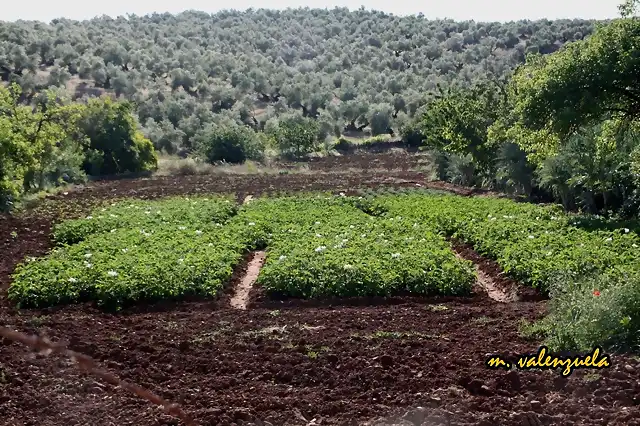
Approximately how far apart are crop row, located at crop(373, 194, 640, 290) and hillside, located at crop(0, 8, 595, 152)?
3561 centimetres

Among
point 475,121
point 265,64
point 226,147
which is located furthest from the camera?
point 265,64

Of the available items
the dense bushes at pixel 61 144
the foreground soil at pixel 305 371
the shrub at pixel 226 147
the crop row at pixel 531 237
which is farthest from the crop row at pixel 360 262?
the shrub at pixel 226 147

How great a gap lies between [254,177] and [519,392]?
107ft

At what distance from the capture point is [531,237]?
16234 millimetres

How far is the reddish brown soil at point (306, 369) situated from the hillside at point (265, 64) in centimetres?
4647

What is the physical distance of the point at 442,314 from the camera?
40.8 feet

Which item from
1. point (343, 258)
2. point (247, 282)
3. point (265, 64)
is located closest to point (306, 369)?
point (343, 258)

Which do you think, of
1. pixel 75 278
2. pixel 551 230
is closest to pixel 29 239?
pixel 75 278

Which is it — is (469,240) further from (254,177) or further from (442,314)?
(254,177)

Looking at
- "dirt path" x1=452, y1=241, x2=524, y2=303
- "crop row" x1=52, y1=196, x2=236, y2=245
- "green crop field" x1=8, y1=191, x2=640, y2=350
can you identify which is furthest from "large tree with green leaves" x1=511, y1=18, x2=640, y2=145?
"crop row" x1=52, y1=196, x2=236, y2=245

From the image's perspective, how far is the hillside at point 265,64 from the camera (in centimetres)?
7219

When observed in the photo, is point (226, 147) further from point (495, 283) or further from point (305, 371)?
point (305, 371)

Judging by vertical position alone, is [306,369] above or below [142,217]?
above

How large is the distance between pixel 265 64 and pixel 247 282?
287 feet
